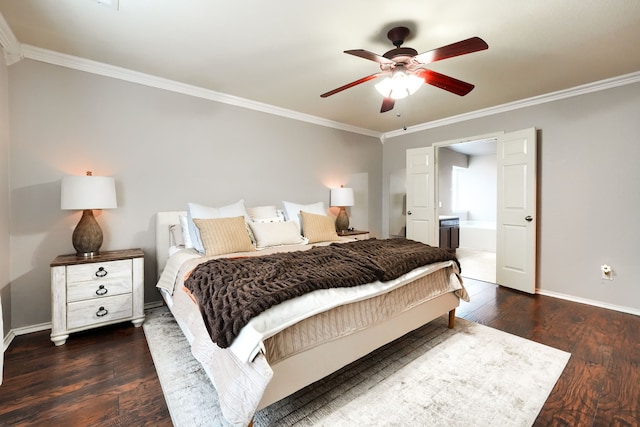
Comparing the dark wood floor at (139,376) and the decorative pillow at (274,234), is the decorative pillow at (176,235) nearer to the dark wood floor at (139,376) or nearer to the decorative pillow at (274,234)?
the decorative pillow at (274,234)

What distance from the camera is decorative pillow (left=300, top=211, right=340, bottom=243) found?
10.8 feet

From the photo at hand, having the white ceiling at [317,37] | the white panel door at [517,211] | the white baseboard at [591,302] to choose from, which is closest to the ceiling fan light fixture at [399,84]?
the white ceiling at [317,37]

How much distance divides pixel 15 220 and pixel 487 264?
6.31 metres

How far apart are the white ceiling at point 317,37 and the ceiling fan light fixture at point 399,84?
324 mm

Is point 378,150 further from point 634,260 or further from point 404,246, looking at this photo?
point 634,260

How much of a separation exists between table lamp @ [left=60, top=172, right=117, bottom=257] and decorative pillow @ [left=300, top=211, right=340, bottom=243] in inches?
73.8

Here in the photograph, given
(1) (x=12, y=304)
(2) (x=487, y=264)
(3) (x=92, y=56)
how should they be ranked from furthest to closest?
(2) (x=487, y=264) < (3) (x=92, y=56) < (1) (x=12, y=304)

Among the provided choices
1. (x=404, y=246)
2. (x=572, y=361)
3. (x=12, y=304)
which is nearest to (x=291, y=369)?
(x=404, y=246)

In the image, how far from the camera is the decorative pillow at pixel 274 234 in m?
2.92

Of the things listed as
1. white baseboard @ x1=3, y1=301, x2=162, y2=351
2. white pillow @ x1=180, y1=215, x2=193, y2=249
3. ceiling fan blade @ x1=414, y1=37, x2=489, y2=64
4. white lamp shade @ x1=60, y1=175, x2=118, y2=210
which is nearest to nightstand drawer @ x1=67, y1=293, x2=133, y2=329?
white baseboard @ x1=3, y1=301, x2=162, y2=351

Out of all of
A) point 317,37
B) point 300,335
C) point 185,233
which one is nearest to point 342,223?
point 185,233

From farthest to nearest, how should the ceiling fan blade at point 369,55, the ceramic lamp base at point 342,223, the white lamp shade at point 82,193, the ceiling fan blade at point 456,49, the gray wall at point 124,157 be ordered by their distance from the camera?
the ceramic lamp base at point 342,223
the gray wall at point 124,157
the white lamp shade at point 82,193
the ceiling fan blade at point 369,55
the ceiling fan blade at point 456,49

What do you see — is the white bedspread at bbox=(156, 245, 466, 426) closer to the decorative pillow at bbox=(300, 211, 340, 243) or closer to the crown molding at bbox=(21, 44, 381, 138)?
the decorative pillow at bbox=(300, 211, 340, 243)

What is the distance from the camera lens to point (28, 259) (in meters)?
2.44
